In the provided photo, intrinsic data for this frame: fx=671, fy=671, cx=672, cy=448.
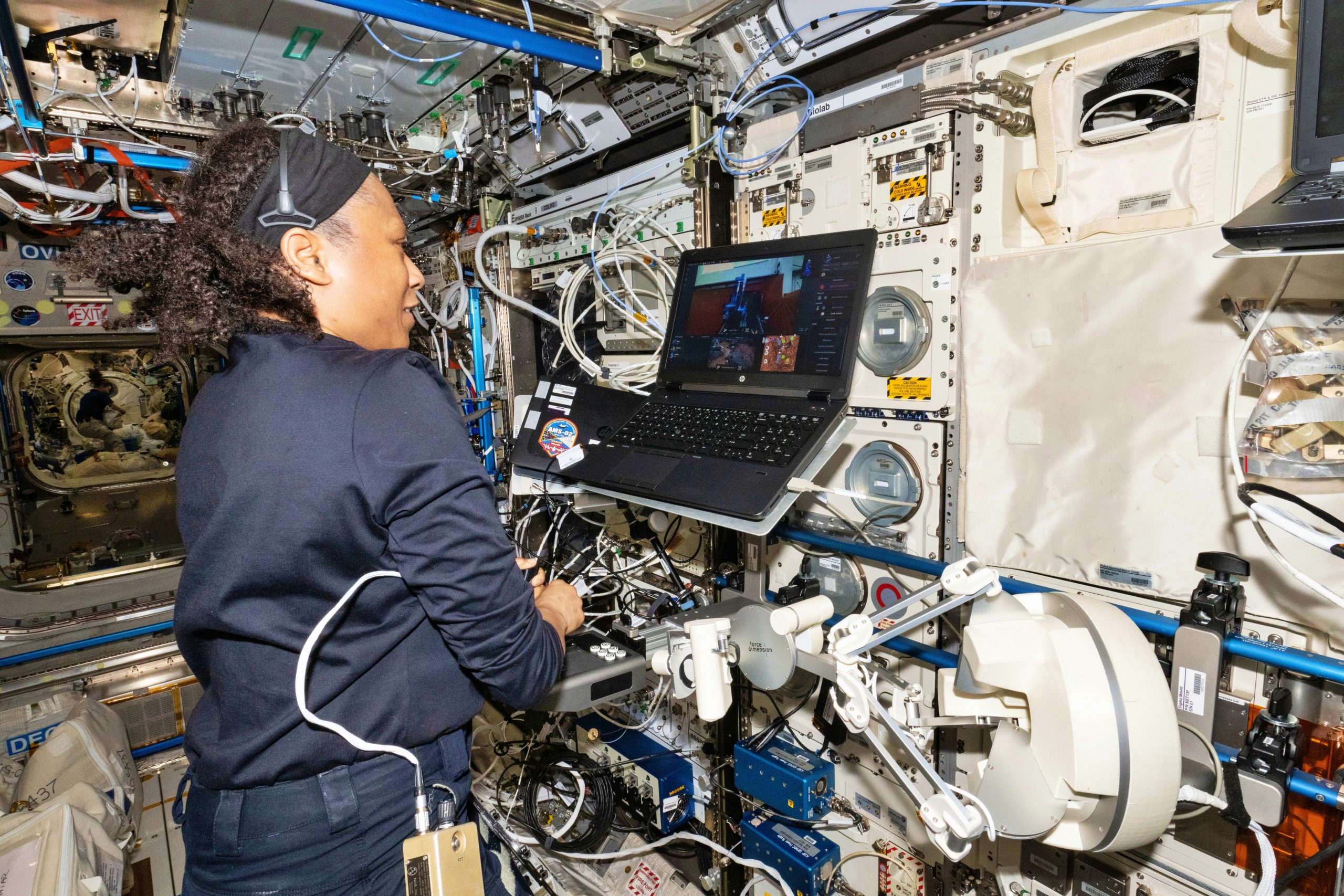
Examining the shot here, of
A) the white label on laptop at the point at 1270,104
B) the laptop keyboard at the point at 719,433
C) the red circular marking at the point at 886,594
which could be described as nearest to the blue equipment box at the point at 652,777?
the red circular marking at the point at 886,594

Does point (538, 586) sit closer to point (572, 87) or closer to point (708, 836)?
point (708, 836)

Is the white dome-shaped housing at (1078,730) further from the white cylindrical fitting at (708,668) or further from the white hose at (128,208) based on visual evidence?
the white hose at (128,208)

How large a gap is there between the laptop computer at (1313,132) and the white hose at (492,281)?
239cm

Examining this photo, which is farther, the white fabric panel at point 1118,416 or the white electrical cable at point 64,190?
the white electrical cable at point 64,190

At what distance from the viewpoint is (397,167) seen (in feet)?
9.86

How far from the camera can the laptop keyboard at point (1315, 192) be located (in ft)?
3.16

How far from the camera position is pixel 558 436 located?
2188 mm

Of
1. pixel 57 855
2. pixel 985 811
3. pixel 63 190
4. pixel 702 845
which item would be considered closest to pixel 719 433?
pixel 985 811

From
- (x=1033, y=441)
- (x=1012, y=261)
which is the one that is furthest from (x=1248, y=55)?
(x=1033, y=441)

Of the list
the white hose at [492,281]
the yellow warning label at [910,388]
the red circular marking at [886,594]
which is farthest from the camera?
the white hose at [492,281]

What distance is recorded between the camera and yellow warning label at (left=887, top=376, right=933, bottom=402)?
1.91 metres

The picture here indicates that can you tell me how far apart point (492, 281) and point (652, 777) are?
2.53m

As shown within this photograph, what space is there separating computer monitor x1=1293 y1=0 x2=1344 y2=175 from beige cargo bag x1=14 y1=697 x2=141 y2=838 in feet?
15.6

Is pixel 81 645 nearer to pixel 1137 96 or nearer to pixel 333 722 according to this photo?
pixel 333 722
